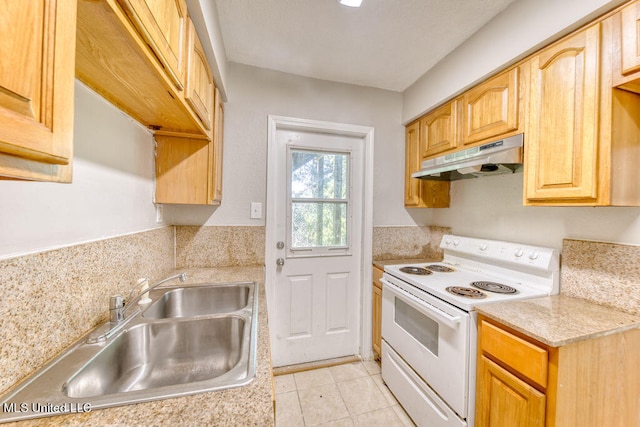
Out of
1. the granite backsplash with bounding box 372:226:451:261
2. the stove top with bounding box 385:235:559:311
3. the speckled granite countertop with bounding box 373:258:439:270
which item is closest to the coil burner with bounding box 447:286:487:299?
the stove top with bounding box 385:235:559:311

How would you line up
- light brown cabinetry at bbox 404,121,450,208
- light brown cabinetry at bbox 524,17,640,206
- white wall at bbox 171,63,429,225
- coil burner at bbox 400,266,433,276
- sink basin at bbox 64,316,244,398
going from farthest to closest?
light brown cabinetry at bbox 404,121,450,208 < white wall at bbox 171,63,429,225 < coil burner at bbox 400,266,433,276 < light brown cabinetry at bbox 524,17,640,206 < sink basin at bbox 64,316,244,398

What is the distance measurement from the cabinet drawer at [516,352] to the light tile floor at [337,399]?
0.88m

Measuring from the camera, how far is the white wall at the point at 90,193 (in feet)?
2.19

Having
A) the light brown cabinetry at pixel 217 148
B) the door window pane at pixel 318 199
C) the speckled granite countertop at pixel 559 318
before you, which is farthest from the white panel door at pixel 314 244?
the speckled granite countertop at pixel 559 318

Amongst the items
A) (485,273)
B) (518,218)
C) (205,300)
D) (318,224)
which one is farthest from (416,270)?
(205,300)

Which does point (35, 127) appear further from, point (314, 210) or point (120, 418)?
point (314, 210)

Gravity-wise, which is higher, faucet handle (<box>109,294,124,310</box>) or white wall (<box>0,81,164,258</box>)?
white wall (<box>0,81,164,258</box>)

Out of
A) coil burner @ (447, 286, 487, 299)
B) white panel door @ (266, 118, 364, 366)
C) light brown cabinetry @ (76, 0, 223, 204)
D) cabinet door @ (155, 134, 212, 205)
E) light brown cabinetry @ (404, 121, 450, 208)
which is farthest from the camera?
light brown cabinetry @ (404, 121, 450, 208)

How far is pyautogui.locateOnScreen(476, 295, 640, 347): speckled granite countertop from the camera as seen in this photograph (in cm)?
95

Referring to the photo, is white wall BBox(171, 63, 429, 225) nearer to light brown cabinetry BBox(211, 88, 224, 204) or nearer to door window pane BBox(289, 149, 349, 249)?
light brown cabinetry BBox(211, 88, 224, 204)

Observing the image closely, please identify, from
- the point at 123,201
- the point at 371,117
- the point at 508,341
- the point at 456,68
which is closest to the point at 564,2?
the point at 456,68

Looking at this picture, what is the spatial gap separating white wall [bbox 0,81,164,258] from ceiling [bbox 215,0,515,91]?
35.7 inches

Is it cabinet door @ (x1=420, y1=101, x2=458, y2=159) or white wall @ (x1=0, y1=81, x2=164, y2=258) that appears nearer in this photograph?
white wall @ (x1=0, y1=81, x2=164, y2=258)

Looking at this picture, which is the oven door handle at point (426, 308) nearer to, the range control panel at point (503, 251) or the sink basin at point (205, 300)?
the range control panel at point (503, 251)
